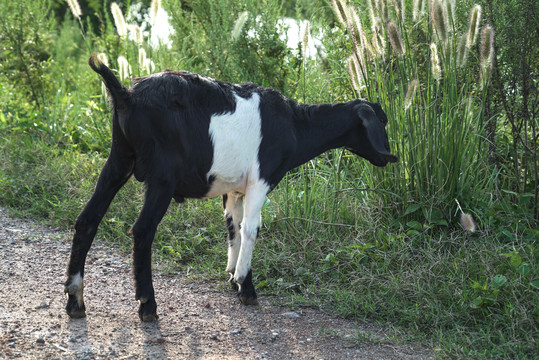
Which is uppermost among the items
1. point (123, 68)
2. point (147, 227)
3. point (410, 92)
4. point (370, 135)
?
point (123, 68)

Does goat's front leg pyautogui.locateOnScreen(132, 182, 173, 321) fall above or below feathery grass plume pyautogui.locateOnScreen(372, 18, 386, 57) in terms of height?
below

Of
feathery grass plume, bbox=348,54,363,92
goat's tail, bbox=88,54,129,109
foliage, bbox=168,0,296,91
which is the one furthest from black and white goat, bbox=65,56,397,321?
foliage, bbox=168,0,296,91

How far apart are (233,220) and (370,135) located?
1153mm

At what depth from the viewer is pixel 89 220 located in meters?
3.95

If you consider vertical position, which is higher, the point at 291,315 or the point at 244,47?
the point at 244,47

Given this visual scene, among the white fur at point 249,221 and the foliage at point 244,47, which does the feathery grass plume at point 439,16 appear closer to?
the white fur at point 249,221

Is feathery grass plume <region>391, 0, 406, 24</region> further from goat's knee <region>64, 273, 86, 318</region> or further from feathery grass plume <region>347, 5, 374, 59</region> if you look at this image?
goat's knee <region>64, 273, 86, 318</region>

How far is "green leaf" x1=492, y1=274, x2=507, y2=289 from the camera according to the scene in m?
4.14

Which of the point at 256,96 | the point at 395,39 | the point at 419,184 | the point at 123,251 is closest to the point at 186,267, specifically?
the point at 123,251

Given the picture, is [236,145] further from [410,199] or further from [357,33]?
[410,199]

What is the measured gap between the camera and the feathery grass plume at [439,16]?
471cm

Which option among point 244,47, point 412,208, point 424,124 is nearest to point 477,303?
point 412,208

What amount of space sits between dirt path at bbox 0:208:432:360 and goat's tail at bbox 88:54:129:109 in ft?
4.43

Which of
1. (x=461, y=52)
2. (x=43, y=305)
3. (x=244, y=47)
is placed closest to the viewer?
(x=43, y=305)
